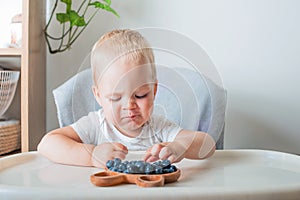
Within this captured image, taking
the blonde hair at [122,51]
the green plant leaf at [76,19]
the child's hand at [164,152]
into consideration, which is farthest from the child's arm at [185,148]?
the green plant leaf at [76,19]

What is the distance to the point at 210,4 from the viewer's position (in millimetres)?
1333

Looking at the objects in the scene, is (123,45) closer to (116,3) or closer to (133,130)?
(133,130)

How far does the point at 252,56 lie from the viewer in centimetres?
132

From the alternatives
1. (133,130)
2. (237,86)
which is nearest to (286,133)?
(237,86)

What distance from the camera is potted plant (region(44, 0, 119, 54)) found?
1334 millimetres

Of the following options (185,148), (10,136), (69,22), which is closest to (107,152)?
(185,148)

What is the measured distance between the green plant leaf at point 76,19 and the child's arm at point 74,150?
636mm

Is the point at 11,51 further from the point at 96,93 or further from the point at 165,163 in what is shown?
the point at 165,163

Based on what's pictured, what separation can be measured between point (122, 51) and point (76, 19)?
0.71 m

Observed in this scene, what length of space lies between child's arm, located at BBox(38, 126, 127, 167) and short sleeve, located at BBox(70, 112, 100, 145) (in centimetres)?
1

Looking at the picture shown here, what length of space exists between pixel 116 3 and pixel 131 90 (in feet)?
2.73

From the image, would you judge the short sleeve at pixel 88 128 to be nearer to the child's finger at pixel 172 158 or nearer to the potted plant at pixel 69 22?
the child's finger at pixel 172 158

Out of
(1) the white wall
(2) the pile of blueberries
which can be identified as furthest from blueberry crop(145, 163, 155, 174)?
(1) the white wall

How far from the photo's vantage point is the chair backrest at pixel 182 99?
713 millimetres
